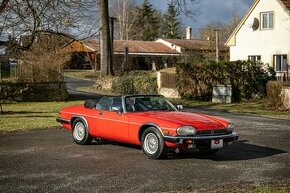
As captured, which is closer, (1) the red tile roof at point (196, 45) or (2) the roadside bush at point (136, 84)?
Result: (2) the roadside bush at point (136, 84)

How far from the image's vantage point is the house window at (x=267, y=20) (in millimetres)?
41031

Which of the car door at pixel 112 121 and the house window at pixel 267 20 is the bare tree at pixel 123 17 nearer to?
the house window at pixel 267 20

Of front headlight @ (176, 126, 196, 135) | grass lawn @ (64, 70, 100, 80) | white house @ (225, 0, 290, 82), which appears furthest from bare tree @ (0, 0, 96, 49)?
grass lawn @ (64, 70, 100, 80)

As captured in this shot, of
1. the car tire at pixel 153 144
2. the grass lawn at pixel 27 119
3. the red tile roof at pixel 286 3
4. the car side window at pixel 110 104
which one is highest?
the red tile roof at pixel 286 3

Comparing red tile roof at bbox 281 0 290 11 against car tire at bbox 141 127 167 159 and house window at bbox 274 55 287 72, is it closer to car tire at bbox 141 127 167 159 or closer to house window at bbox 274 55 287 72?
house window at bbox 274 55 287 72

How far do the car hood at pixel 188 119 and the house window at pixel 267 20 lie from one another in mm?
31544

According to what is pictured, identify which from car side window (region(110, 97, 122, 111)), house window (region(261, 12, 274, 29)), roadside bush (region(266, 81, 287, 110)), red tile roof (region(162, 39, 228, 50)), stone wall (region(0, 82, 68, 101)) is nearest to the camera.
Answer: car side window (region(110, 97, 122, 111))

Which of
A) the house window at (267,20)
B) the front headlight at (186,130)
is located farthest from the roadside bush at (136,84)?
the front headlight at (186,130)

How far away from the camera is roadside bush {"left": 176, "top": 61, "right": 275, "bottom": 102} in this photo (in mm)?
30812

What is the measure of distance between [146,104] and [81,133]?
2064mm

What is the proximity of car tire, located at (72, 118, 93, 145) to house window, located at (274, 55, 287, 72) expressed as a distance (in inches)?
1184

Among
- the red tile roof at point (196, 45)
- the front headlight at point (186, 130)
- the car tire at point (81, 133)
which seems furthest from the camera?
the red tile roof at point (196, 45)

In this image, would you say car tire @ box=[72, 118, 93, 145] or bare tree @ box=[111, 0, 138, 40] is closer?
car tire @ box=[72, 118, 93, 145]

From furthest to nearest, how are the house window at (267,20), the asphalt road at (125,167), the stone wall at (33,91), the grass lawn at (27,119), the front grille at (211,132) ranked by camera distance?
the house window at (267,20) < the stone wall at (33,91) < the grass lawn at (27,119) < the front grille at (211,132) < the asphalt road at (125,167)
